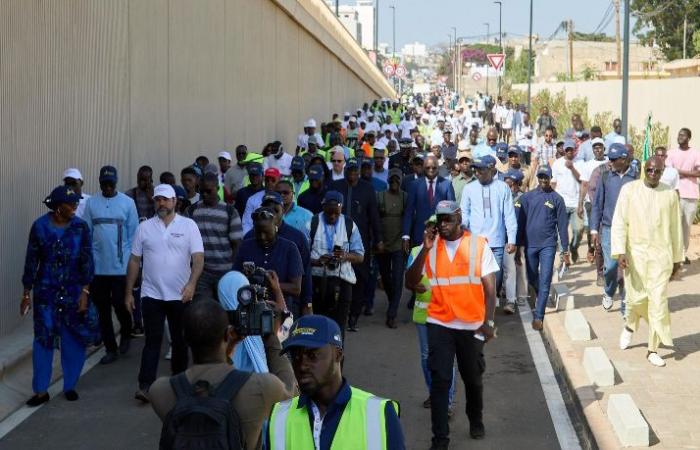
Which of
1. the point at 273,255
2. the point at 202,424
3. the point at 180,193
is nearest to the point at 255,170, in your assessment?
the point at 180,193

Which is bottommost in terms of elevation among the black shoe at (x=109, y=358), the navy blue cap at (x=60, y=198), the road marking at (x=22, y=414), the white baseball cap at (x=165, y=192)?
the road marking at (x=22, y=414)

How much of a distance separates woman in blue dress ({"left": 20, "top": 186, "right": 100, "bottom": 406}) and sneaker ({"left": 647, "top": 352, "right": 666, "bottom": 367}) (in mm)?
4956

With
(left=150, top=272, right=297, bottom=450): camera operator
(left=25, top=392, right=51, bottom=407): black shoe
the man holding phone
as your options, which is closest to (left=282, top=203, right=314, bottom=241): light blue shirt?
(left=25, top=392, right=51, bottom=407): black shoe

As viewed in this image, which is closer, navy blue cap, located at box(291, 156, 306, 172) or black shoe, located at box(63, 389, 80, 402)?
black shoe, located at box(63, 389, 80, 402)

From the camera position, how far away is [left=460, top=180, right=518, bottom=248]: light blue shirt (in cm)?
1280

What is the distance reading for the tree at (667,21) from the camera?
71188mm

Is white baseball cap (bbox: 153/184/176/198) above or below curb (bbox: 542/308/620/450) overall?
above

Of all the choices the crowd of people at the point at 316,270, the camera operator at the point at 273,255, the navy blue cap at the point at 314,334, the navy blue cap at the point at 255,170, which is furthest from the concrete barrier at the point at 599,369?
the navy blue cap at the point at 314,334

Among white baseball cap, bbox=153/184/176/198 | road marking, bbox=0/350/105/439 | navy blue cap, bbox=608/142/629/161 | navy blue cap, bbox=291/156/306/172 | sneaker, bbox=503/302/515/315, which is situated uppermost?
navy blue cap, bbox=608/142/629/161

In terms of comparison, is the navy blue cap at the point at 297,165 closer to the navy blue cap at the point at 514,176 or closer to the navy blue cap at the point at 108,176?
the navy blue cap at the point at 514,176

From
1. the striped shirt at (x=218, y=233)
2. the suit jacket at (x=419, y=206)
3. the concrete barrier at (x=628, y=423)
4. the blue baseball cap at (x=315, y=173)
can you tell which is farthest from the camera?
the suit jacket at (x=419, y=206)

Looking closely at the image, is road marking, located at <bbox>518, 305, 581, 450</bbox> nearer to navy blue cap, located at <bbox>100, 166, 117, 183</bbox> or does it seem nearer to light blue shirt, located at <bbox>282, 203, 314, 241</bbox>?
light blue shirt, located at <bbox>282, 203, 314, 241</bbox>

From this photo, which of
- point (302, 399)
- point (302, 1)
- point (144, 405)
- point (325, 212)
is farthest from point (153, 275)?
point (302, 1)

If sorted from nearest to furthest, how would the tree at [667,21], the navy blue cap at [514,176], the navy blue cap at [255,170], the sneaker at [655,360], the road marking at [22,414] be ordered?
the road marking at [22,414]
the sneaker at [655,360]
the navy blue cap at [255,170]
the navy blue cap at [514,176]
the tree at [667,21]
